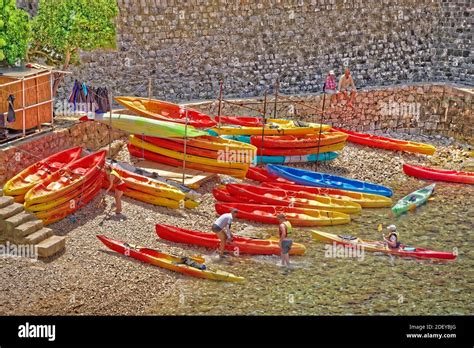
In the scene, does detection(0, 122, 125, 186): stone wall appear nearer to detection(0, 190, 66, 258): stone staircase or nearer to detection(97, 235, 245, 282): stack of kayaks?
A: detection(0, 190, 66, 258): stone staircase

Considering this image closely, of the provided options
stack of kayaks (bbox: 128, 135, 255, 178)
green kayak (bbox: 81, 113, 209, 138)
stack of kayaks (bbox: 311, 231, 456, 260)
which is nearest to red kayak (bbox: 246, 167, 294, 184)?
stack of kayaks (bbox: 128, 135, 255, 178)

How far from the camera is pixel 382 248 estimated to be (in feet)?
88.4

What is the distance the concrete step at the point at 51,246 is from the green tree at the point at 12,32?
5853mm

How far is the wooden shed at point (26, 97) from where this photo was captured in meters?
27.8

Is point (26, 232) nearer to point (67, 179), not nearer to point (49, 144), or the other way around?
point (67, 179)

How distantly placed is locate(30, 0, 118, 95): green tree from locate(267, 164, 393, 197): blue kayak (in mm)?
6081

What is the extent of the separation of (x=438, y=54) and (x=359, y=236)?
12721mm

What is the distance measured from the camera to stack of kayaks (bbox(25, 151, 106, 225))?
85.0ft

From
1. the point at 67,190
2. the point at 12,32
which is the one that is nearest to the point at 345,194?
the point at 67,190

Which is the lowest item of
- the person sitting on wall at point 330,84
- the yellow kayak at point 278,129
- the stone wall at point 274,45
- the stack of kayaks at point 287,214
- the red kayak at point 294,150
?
the stack of kayaks at point 287,214

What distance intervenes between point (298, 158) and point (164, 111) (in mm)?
3968

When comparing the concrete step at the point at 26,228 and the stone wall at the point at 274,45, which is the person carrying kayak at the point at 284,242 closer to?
the concrete step at the point at 26,228

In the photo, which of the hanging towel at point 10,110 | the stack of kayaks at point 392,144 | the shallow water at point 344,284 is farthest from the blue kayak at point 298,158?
the hanging towel at point 10,110

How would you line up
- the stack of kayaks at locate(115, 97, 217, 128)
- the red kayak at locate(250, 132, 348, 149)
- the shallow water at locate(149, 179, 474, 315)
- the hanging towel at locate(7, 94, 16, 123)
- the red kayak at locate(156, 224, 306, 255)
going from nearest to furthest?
the shallow water at locate(149, 179, 474, 315), the red kayak at locate(156, 224, 306, 255), the hanging towel at locate(7, 94, 16, 123), the stack of kayaks at locate(115, 97, 217, 128), the red kayak at locate(250, 132, 348, 149)
